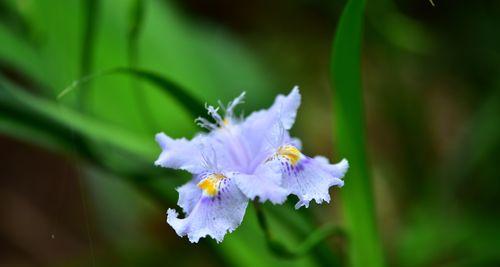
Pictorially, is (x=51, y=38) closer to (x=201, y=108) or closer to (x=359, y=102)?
(x=201, y=108)

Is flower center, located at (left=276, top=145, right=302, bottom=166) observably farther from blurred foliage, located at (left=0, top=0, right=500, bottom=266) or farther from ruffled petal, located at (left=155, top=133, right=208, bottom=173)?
blurred foliage, located at (left=0, top=0, right=500, bottom=266)

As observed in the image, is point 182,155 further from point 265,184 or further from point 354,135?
point 354,135

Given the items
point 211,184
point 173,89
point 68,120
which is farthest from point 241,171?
point 68,120

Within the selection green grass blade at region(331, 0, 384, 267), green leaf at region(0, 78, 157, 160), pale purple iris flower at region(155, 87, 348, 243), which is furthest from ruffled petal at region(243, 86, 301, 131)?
green leaf at region(0, 78, 157, 160)

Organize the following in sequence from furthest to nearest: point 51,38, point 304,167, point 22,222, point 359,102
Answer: point 22,222 → point 51,38 → point 359,102 → point 304,167

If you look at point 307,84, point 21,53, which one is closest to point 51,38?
point 21,53

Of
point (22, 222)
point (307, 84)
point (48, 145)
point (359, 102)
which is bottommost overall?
point (359, 102)

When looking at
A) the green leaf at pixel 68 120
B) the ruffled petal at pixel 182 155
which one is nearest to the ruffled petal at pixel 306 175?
the ruffled petal at pixel 182 155

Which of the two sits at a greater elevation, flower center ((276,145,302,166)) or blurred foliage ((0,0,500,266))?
blurred foliage ((0,0,500,266))
